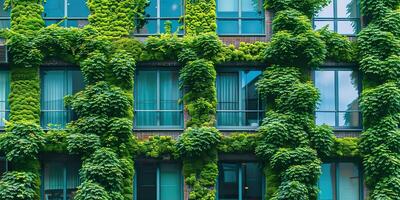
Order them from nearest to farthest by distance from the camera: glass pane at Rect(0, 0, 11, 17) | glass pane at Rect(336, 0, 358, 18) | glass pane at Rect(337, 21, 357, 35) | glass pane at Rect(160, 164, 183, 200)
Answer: glass pane at Rect(160, 164, 183, 200) < glass pane at Rect(0, 0, 11, 17) < glass pane at Rect(337, 21, 357, 35) < glass pane at Rect(336, 0, 358, 18)

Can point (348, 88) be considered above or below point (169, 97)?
above

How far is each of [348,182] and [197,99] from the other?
6505 mm

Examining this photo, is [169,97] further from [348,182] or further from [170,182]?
[348,182]

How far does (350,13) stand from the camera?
112 feet

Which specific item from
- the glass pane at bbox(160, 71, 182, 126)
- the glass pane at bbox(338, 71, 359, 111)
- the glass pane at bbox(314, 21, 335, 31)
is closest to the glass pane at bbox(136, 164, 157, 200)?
the glass pane at bbox(160, 71, 182, 126)

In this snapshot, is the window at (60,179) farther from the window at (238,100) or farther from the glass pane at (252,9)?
the glass pane at (252,9)

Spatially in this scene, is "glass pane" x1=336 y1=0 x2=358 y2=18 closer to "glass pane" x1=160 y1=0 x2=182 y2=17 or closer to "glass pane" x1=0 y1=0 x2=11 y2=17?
"glass pane" x1=160 y1=0 x2=182 y2=17

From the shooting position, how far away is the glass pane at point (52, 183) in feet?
107

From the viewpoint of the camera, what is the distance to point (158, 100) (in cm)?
3328

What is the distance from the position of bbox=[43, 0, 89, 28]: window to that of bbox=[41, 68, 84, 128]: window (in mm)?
1846

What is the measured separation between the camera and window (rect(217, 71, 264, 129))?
109 feet

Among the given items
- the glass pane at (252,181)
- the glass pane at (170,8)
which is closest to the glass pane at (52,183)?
the glass pane at (252,181)

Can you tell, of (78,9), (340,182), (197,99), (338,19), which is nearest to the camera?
(197,99)

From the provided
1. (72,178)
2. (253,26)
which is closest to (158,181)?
(72,178)
